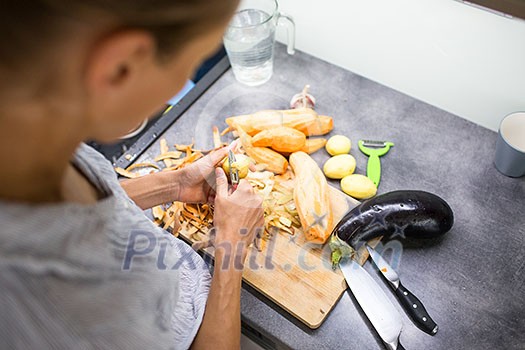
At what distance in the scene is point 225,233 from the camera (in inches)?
37.2

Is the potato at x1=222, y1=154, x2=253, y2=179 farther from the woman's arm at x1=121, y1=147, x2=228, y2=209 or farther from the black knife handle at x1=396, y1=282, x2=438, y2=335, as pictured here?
the black knife handle at x1=396, y1=282, x2=438, y2=335

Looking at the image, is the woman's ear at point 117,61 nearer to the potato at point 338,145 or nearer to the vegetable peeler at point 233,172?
the vegetable peeler at point 233,172

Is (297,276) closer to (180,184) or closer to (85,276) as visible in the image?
(180,184)

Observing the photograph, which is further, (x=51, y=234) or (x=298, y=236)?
(x=298, y=236)

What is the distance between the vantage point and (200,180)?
41.0 inches

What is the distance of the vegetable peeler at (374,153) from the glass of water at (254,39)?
1.09 feet

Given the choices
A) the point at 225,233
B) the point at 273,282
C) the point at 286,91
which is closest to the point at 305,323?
the point at 273,282

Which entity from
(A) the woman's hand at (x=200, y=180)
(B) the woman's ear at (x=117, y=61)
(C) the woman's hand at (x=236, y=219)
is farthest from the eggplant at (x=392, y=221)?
(B) the woman's ear at (x=117, y=61)

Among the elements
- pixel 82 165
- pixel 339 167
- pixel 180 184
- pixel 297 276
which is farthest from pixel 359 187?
pixel 82 165

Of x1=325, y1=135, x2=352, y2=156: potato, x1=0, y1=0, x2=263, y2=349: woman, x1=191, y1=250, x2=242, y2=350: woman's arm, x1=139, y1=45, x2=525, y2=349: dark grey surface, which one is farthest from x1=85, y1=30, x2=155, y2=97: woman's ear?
x1=325, y1=135, x2=352, y2=156: potato

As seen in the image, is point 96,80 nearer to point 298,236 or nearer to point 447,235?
point 298,236

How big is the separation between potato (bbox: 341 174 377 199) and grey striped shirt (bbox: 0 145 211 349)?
46 centimetres

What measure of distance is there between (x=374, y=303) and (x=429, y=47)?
2.01 ft

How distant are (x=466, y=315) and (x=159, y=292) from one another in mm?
571
